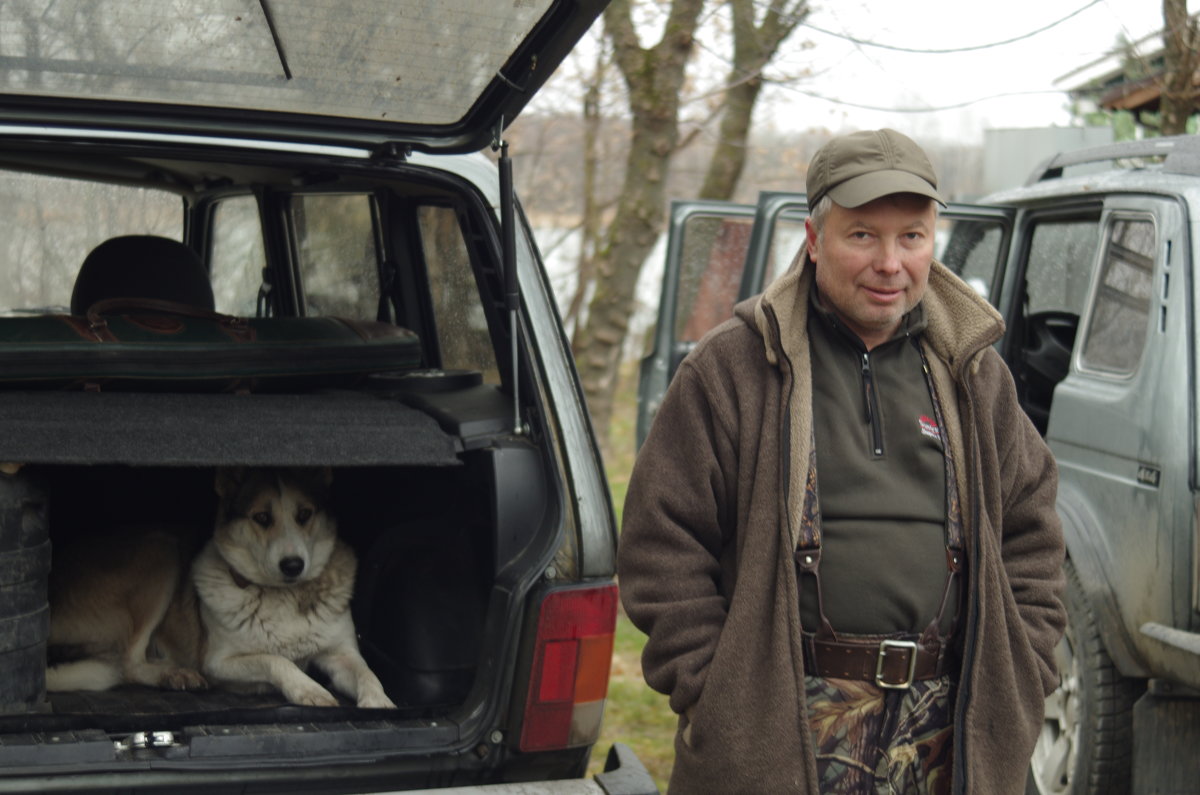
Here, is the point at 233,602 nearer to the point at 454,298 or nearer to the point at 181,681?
the point at 181,681

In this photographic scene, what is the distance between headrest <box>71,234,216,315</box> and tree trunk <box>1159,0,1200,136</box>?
440cm

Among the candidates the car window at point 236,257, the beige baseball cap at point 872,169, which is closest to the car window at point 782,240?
the car window at point 236,257

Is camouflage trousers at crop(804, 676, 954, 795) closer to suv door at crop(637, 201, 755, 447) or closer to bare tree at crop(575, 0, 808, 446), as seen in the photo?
suv door at crop(637, 201, 755, 447)

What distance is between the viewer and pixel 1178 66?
20.0 feet

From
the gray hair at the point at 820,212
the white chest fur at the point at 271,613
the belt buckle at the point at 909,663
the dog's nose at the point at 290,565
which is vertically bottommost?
the white chest fur at the point at 271,613

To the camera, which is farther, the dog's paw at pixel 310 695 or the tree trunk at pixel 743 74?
the tree trunk at pixel 743 74

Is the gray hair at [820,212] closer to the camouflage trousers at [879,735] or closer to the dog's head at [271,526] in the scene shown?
the camouflage trousers at [879,735]

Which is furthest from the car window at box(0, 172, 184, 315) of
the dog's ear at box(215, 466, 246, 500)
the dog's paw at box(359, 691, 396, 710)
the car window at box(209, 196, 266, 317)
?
the dog's paw at box(359, 691, 396, 710)

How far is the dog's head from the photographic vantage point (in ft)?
12.2

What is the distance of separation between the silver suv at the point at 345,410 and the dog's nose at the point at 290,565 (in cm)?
Result: 28

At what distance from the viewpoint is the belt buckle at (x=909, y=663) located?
2.33m

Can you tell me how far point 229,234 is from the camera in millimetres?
4867

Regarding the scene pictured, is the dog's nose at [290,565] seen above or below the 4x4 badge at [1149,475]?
below

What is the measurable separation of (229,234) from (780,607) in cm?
325
